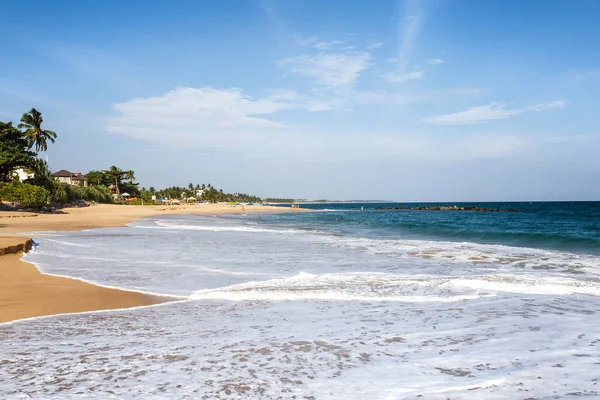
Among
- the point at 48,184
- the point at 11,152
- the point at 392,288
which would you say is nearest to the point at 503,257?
the point at 392,288

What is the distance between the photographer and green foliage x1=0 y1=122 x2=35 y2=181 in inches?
1731

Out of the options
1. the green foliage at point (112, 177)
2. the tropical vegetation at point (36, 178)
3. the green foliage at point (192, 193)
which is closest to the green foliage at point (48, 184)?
the tropical vegetation at point (36, 178)

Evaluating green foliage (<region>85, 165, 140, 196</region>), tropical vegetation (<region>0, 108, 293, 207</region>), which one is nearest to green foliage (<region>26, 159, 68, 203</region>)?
tropical vegetation (<region>0, 108, 293, 207</region>)

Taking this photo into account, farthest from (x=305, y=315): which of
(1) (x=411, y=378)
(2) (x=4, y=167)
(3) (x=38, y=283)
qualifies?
(2) (x=4, y=167)

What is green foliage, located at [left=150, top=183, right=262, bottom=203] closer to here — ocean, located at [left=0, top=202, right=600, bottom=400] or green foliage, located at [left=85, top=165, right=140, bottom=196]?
green foliage, located at [left=85, top=165, right=140, bottom=196]

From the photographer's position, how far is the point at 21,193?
4362cm

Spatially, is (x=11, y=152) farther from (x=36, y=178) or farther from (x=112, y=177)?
(x=112, y=177)

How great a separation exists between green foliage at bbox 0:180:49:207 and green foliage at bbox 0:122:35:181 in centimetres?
256

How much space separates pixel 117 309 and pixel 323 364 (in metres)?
4.53

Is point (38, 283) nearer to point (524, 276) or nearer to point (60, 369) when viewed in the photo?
point (60, 369)

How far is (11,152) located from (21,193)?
4.81 meters

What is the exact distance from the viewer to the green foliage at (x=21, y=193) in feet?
141

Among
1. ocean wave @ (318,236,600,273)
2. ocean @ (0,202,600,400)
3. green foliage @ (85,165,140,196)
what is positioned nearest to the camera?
ocean @ (0,202,600,400)

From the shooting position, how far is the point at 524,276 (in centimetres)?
1159
